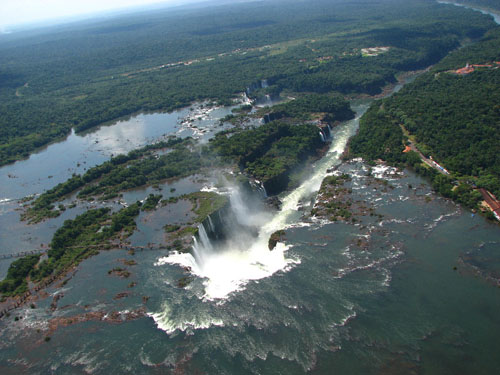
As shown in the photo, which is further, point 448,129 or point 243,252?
point 448,129

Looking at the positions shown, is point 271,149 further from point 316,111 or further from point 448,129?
point 448,129

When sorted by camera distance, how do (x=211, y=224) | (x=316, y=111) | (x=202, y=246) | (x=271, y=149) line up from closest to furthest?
(x=202, y=246), (x=211, y=224), (x=271, y=149), (x=316, y=111)

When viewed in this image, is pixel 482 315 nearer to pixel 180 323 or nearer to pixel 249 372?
pixel 249 372

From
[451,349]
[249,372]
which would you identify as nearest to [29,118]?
[249,372]

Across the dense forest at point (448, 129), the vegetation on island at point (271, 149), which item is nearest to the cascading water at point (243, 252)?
the vegetation on island at point (271, 149)

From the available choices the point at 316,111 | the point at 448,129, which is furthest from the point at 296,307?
the point at 316,111

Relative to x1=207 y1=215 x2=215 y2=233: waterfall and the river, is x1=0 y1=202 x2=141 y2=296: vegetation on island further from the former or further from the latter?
x1=207 y1=215 x2=215 y2=233: waterfall

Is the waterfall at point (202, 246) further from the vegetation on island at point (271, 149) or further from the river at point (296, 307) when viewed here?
the vegetation on island at point (271, 149)
